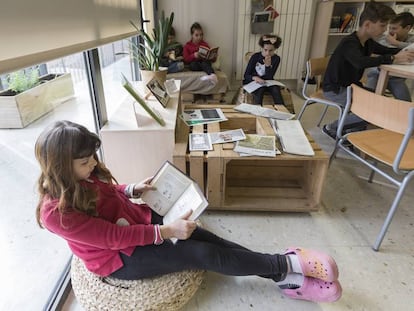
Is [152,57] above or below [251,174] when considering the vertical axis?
above

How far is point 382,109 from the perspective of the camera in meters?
1.31

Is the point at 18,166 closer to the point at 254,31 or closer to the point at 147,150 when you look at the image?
the point at 147,150

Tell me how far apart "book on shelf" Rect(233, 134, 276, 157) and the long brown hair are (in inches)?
32.0

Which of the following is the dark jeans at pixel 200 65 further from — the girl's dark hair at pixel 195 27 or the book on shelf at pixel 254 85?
the book on shelf at pixel 254 85

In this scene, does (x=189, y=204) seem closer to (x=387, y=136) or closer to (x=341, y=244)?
(x=341, y=244)

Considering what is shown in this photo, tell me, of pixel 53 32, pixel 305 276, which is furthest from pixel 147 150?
pixel 305 276

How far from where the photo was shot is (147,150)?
1.59 m

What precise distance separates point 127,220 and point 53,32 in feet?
2.30

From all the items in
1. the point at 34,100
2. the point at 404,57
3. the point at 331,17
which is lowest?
the point at 34,100

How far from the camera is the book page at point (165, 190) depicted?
3.80 feet

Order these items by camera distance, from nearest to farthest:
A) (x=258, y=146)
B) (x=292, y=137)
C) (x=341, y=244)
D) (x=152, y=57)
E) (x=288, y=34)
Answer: (x=341, y=244) → (x=258, y=146) → (x=292, y=137) → (x=152, y=57) → (x=288, y=34)

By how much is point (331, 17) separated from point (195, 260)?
350 cm

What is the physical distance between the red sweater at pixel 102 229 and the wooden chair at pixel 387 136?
3.44ft

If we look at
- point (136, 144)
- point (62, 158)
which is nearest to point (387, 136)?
point (136, 144)
